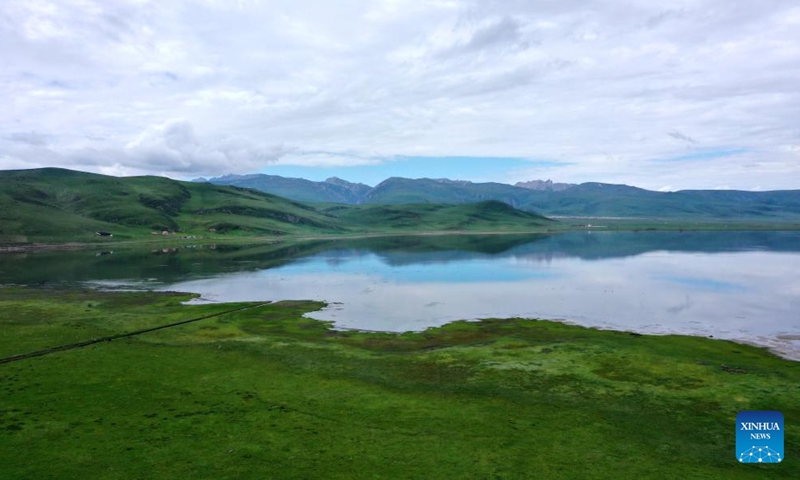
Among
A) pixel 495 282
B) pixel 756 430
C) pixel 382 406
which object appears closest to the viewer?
pixel 756 430

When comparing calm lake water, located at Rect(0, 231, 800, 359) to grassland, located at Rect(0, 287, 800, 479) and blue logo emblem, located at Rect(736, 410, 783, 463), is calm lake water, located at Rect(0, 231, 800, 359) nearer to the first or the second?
grassland, located at Rect(0, 287, 800, 479)

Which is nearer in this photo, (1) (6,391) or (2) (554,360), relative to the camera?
(1) (6,391)

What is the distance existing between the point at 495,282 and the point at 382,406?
8066cm

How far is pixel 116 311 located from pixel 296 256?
109165 mm

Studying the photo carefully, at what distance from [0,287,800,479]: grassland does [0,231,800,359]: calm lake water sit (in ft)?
52.4

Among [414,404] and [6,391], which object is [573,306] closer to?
[414,404]

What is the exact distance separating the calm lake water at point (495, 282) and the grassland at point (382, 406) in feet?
52.4

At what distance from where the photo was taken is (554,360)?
138ft

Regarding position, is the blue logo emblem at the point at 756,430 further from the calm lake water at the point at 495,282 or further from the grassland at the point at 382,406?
the calm lake water at the point at 495,282

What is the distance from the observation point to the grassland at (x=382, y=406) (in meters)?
22.5

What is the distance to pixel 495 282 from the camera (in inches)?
4235

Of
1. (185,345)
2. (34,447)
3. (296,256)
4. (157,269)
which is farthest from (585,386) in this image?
(296,256)

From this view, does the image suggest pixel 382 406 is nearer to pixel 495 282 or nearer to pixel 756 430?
pixel 756 430

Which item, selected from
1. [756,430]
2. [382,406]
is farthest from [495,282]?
[756,430]
